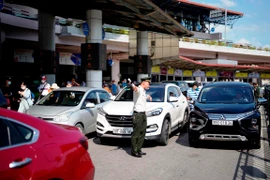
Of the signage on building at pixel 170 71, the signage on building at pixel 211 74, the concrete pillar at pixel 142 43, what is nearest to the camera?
the concrete pillar at pixel 142 43

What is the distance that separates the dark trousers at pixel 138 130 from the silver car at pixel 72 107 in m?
2.03

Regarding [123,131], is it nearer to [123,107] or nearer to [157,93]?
[123,107]

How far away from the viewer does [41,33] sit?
20.4 m

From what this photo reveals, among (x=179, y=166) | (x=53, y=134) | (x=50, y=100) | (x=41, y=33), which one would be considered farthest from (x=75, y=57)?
(x=53, y=134)

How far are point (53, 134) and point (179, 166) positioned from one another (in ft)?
12.1

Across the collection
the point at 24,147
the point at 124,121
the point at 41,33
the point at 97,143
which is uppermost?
the point at 41,33

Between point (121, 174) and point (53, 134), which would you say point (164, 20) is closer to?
point (121, 174)

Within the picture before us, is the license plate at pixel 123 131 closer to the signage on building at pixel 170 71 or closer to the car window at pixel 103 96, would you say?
the car window at pixel 103 96

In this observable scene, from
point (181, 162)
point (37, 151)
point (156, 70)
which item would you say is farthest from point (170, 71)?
point (37, 151)

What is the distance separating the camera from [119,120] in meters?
7.98

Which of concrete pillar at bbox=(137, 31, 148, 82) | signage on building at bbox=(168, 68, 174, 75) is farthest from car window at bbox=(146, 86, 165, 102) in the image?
signage on building at bbox=(168, 68, 174, 75)

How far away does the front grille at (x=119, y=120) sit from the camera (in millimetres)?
7922

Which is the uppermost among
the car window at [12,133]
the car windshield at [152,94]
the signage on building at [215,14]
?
the signage on building at [215,14]

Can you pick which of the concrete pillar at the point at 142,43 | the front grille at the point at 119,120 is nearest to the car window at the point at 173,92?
the front grille at the point at 119,120
